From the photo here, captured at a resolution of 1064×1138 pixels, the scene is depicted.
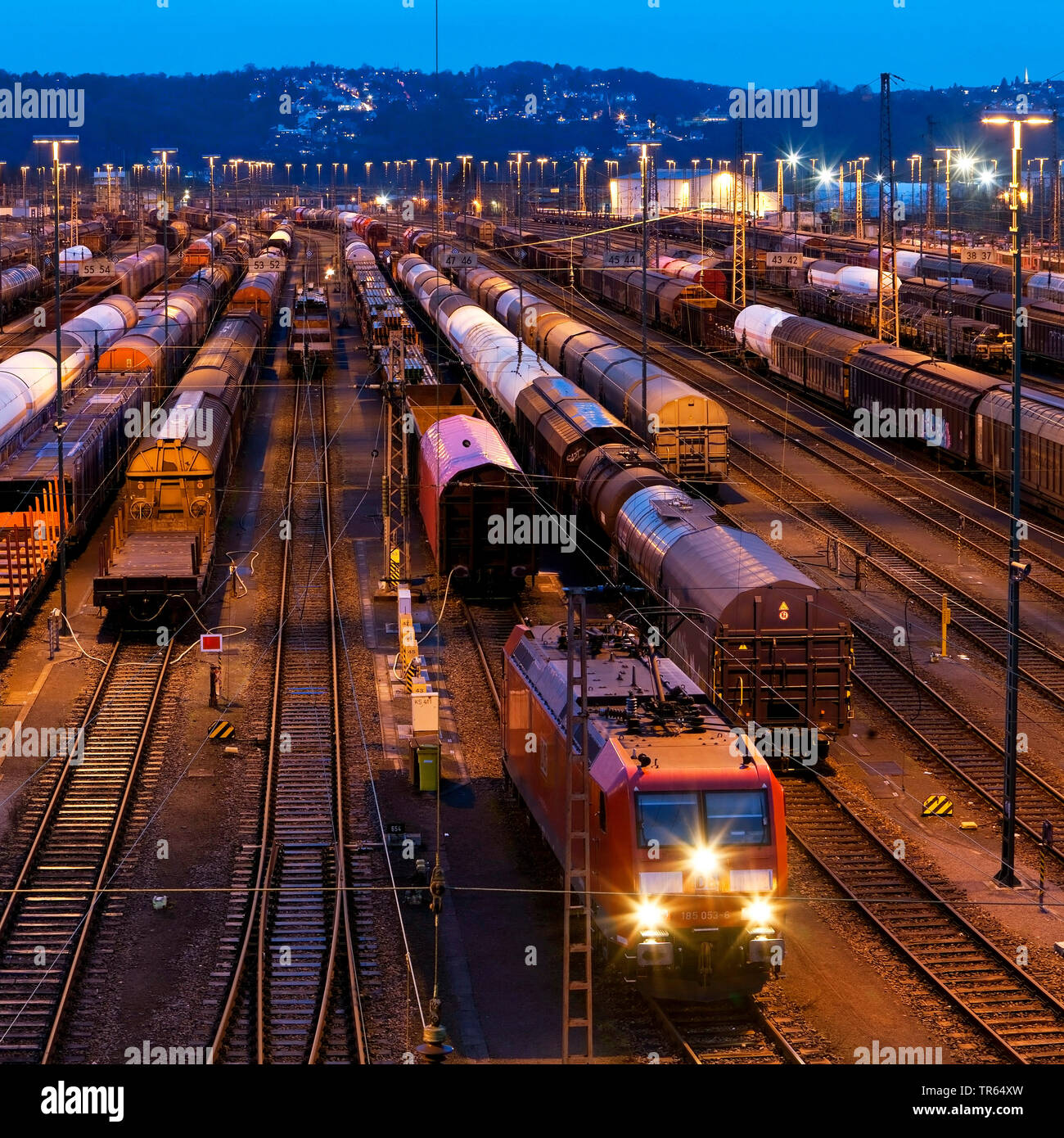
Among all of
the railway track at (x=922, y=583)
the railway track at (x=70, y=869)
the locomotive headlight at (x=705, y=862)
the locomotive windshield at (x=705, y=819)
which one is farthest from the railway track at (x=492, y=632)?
the locomotive headlight at (x=705, y=862)

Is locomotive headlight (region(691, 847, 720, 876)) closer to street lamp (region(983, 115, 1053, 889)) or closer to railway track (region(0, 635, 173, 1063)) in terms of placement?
street lamp (region(983, 115, 1053, 889))

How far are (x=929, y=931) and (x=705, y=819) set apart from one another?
A: 4.58 m

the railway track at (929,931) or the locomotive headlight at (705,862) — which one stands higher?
the locomotive headlight at (705,862)

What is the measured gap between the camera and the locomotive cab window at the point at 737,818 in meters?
15.5

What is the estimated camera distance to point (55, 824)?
22.2 meters

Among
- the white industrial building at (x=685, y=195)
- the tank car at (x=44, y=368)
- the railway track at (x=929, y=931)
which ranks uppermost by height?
the white industrial building at (x=685, y=195)

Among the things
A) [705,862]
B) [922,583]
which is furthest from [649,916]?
[922,583]

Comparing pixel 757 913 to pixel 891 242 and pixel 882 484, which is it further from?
pixel 891 242

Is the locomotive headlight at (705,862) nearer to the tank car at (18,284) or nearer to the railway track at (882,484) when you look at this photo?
the railway track at (882,484)

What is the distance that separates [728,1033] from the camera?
50.8ft

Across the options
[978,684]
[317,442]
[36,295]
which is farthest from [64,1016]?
[36,295]

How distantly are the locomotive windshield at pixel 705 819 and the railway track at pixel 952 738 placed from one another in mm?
7182

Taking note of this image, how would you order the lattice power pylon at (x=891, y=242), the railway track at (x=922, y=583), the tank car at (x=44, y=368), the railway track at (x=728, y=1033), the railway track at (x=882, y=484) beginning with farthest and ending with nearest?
the lattice power pylon at (x=891, y=242), the tank car at (x=44, y=368), the railway track at (x=882, y=484), the railway track at (x=922, y=583), the railway track at (x=728, y=1033)
